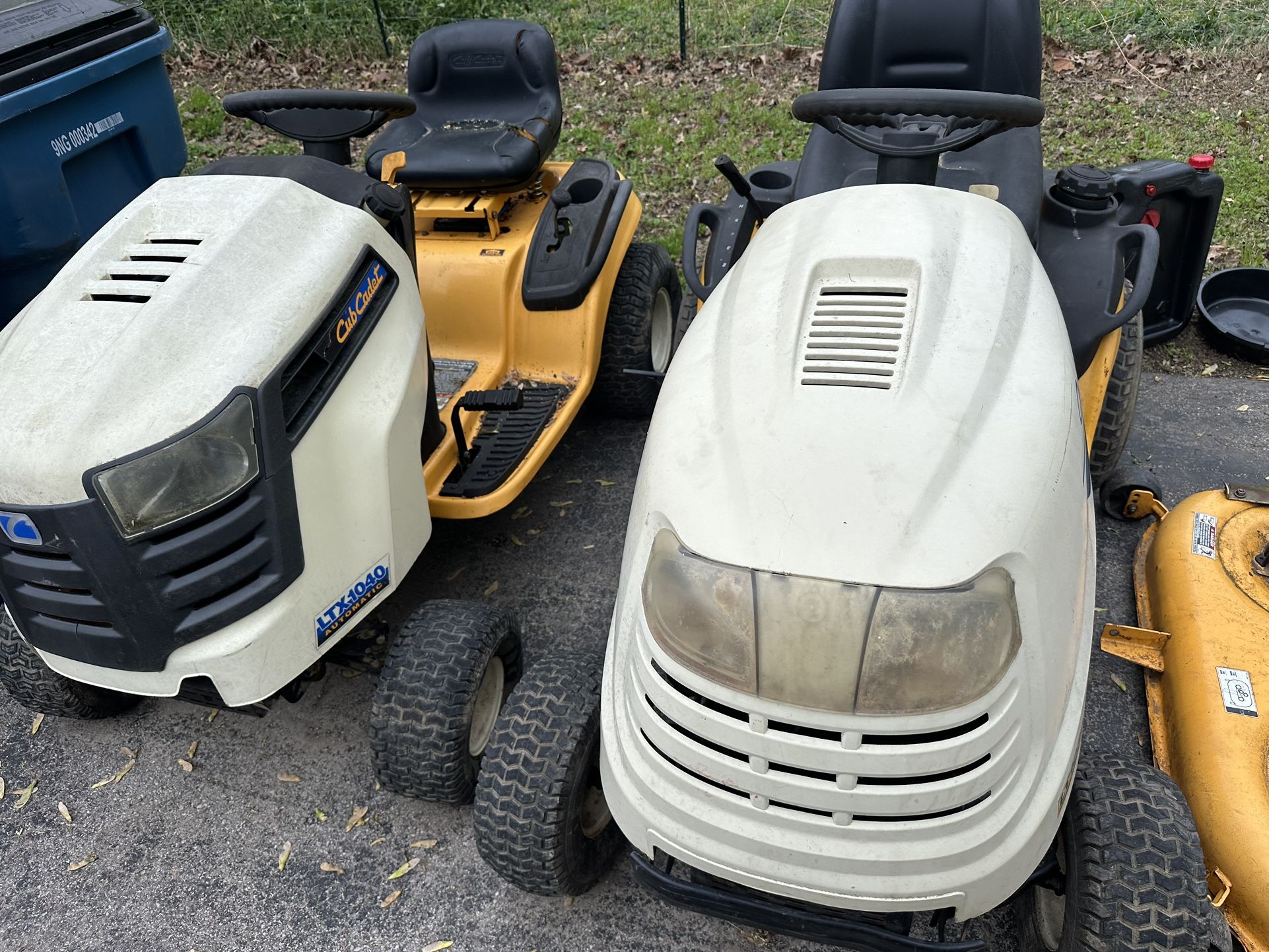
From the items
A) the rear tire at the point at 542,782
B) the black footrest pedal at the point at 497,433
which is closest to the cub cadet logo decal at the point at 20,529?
the rear tire at the point at 542,782

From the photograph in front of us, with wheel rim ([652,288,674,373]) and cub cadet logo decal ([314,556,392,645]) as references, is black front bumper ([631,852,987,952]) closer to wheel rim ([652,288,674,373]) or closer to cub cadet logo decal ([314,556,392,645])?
cub cadet logo decal ([314,556,392,645])

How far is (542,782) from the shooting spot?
1.83 m

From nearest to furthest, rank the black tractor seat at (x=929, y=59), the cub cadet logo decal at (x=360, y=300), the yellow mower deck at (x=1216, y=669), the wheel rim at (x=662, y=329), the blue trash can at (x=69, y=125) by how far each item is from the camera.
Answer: the yellow mower deck at (x=1216, y=669) < the cub cadet logo decal at (x=360, y=300) < the black tractor seat at (x=929, y=59) < the blue trash can at (x=69, y=125) < the wheel rim at (x=662, y=329)

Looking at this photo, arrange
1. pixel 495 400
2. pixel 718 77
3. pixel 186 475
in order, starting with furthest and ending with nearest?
1. pixel 718 77
2. pixel 495 400
3. pixel 186 475

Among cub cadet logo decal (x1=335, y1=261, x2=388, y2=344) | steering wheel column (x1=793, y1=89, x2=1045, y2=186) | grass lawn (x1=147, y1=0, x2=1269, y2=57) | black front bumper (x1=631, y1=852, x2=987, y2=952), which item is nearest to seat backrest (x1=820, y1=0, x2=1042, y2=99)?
steering wheel column (x1=793, y1=89, x2=1045, y2=186)

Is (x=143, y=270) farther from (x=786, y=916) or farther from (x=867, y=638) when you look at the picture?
(x=786, y=916)

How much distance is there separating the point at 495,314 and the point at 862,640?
201 cm

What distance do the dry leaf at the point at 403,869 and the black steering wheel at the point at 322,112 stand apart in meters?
Result: 1.91

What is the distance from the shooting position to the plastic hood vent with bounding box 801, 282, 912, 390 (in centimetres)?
156

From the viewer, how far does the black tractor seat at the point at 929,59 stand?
8.71 feet

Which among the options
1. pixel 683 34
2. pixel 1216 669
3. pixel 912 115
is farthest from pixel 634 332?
pixel 683 34

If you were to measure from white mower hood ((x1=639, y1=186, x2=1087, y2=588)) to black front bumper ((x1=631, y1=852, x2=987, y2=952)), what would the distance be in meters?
0.57

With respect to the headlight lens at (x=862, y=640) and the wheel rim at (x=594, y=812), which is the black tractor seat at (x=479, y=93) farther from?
the headlight lens at (x=862, y=640)

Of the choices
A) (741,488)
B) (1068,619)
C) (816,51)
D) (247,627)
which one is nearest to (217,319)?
(247,627)
